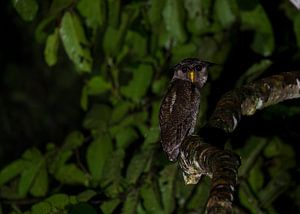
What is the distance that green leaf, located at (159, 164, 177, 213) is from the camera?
2.83 metres

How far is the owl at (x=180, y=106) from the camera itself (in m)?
2.05

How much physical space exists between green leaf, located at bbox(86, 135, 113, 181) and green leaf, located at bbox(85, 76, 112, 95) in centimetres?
41

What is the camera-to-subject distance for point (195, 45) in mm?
3203

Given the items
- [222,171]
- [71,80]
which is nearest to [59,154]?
[222,171]

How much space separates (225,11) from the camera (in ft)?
10.1

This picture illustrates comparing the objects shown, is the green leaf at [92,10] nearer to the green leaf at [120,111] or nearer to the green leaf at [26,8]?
the green leaf at [26,8]

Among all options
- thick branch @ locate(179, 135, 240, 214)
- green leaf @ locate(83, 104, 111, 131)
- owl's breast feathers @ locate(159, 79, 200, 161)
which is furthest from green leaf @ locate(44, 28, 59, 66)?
thick branch @ locate(179, 135, 240, 214)

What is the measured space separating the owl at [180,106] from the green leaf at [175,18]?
0.76 meters

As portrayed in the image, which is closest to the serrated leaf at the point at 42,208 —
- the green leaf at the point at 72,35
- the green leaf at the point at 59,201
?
the green leaf at the point at 59,201

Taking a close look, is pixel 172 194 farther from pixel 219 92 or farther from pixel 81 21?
pixel 81 21

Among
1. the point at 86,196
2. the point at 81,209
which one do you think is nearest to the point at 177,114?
the point at 81,209

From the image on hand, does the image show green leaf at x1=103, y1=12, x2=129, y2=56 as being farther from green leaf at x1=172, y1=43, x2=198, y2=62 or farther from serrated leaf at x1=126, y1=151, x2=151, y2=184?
serrated leaf at x1=126, y1=151, x2=151, y2=184

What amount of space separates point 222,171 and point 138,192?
4.93 feet

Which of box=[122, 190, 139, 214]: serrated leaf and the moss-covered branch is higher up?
the moss-covered branch
